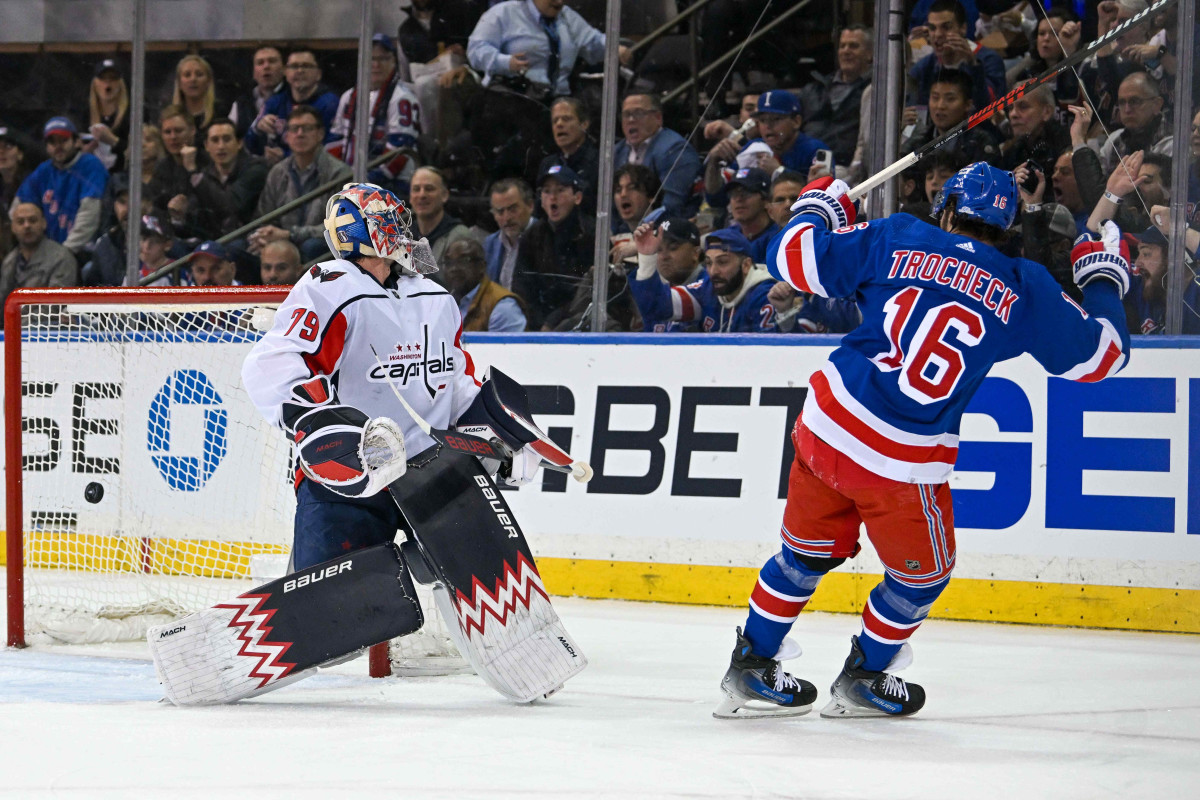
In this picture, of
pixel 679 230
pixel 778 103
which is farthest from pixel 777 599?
pixel 778 103

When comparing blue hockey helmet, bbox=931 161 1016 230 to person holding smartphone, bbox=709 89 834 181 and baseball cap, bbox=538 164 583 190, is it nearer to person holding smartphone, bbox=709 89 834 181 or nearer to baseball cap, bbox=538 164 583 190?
person holding smartphone, bbox=709 89 834 181

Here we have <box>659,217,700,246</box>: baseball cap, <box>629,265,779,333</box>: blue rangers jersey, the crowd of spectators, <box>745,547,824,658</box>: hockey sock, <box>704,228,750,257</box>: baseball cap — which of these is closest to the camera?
<box>745,547,824,658</box>: hockey sock

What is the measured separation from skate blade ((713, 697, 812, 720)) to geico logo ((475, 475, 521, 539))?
0.64m

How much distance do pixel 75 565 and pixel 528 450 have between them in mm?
2093

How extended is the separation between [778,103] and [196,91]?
315 cm

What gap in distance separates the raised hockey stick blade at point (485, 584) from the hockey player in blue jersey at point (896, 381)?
46 cm

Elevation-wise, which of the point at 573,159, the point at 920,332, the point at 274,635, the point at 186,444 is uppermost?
the point at 573,159

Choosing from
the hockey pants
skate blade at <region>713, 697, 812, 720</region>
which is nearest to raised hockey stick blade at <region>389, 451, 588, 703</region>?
skate blade at <region>713, 697, 812, 720</region>

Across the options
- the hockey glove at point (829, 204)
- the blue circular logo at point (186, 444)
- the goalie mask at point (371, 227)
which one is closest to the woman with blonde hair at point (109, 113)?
the blue circular logo at point (186, 444)

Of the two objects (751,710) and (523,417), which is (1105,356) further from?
(523,417)

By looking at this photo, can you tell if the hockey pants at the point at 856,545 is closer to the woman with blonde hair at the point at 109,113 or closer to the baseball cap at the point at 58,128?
the woman with blonde hair at the point at 109,113

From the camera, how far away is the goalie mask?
3271 millimetres

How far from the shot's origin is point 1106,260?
3.07 meters

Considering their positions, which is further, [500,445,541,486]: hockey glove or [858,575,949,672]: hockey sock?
[500,445,541,486]: hockey glove
